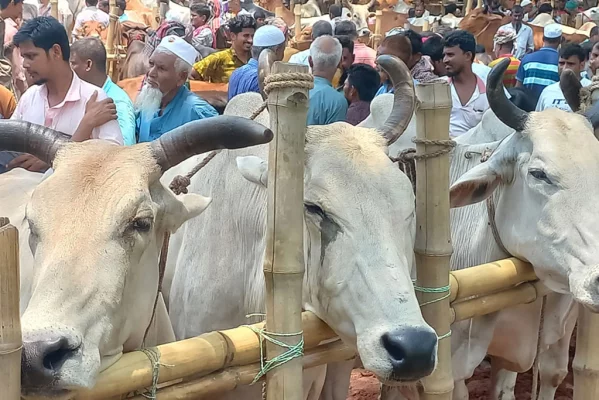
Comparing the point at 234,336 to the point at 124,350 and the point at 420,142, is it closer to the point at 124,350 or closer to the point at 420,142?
the point at 124,350

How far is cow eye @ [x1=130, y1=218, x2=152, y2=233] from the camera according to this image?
8.89 feet

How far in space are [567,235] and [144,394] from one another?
83.2 inches

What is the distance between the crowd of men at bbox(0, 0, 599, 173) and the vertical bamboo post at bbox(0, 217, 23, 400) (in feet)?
5.93

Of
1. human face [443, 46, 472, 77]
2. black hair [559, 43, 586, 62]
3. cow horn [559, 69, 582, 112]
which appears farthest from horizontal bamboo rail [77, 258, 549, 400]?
black hair [559, 43, 586, 62]

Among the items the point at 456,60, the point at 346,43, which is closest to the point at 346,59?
the point at 346,43

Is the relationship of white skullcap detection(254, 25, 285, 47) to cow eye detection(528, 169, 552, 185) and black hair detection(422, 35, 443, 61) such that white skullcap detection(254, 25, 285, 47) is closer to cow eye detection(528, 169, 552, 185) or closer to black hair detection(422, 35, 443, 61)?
black hair detection(422, 35, 443, 61)

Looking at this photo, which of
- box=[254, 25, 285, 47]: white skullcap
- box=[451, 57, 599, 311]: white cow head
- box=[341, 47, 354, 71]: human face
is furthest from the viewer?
box=[341, 47, 354, 71]: human face

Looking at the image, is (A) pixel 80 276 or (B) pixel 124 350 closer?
(A) pixel 80 276

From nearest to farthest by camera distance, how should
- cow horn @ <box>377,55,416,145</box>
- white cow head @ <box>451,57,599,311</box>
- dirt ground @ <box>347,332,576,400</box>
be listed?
1. cow horn @ <box>377,55,416,145</box>
2. white cow head @ <box>451,57,599,311</box>
3. dirt ground @ <box>347,332,576,400</box>

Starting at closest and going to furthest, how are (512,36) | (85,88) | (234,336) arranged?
(234,336), (85,88), (512,36)

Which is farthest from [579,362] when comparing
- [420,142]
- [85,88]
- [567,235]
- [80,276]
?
[85,88]

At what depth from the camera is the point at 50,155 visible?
296 cm

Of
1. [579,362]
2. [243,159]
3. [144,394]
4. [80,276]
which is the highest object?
[243,159]

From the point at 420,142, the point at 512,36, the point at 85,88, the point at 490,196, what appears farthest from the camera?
the point at 512,36
